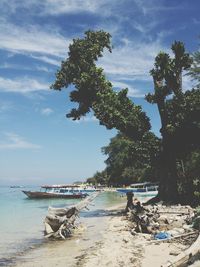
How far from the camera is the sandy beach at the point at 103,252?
12008mm

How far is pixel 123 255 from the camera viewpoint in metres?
12.9

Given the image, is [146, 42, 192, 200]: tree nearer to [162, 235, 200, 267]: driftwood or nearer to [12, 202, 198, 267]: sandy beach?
[12, 202, 198, 267]: sandy beach

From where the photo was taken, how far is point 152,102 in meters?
30.4

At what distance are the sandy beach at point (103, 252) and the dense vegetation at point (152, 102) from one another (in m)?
11.7

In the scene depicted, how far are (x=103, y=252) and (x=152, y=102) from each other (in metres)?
18.1

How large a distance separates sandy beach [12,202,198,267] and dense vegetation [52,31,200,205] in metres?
11.7

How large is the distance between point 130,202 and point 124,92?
25.9 feet

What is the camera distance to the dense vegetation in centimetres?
2803

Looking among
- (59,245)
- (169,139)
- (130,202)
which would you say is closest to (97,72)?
(169,139)

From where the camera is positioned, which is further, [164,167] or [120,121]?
[164,167]

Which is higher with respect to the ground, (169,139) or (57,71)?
(57,71)

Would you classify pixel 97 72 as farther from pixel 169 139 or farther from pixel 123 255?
pixel 123 255

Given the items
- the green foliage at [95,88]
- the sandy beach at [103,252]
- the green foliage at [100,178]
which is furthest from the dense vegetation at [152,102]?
the green foliage at [100,178]

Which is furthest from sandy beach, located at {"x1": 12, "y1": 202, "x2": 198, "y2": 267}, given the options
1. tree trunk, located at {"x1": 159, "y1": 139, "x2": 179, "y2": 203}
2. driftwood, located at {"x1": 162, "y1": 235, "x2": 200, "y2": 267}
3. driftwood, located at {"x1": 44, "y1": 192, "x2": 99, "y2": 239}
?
tree trunk, located at {"x1": 159, "y1": 139, "x2": 179, "y2": 203}
